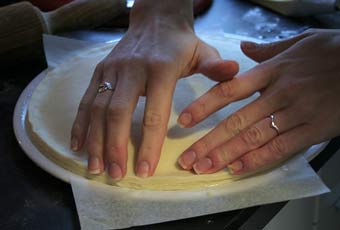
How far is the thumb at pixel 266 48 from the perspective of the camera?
0.76 meters

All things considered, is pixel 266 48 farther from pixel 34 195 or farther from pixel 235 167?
pixel 34 195

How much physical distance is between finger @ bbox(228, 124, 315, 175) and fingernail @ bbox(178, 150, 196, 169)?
0.05 m

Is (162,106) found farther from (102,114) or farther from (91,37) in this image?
(91,37)

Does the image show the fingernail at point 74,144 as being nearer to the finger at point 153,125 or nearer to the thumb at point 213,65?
the finger at point 153,125

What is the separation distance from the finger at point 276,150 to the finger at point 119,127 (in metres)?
0.15

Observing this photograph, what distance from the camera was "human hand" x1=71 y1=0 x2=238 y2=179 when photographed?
640 mm

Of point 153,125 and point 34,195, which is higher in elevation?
point 153,125

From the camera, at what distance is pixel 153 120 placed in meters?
0.65

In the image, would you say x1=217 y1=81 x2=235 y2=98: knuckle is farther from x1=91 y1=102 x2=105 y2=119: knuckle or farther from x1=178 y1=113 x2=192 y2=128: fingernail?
x1=91 y1=102 x2=105 y2=119: knuckle

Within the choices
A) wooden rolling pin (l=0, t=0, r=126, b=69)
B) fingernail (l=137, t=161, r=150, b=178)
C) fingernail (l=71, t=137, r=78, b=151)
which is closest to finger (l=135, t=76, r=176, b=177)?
fingernail (l=137, t=161, r=150, b=178)

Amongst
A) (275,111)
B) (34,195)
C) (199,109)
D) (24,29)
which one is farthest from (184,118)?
(24,29)

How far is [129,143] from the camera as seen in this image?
0.70m

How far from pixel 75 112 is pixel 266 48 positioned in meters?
0.33

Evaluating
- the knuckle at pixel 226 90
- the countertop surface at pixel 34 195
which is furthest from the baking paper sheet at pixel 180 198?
the knuckle at pixel 226 90
